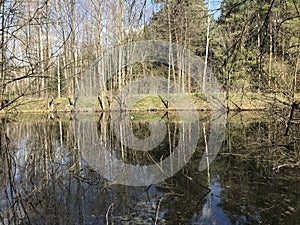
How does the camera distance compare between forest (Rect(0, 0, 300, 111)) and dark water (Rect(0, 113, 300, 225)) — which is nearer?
forest (Rect(0, 0, 300, 111))

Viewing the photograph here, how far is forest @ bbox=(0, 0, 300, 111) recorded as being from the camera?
2014 millimetres

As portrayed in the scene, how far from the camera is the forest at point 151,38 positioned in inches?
79.3

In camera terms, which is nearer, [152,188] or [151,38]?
[152,188]

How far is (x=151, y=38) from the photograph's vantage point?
784 centimetres

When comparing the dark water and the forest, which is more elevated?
the forest

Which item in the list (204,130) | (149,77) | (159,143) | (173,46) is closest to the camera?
(159,143)

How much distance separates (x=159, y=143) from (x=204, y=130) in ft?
8.47

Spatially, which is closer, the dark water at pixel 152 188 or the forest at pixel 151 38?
the forest at pixel 151 38

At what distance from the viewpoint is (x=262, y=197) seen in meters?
3.95

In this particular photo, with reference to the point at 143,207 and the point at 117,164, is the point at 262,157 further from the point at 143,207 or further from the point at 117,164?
the point at 143,207

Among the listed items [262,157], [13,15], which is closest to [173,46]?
[262,157]

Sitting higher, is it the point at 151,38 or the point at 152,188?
the point at 151,38

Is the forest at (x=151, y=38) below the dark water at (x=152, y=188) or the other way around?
the other way around

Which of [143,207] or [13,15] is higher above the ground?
[13,15]
